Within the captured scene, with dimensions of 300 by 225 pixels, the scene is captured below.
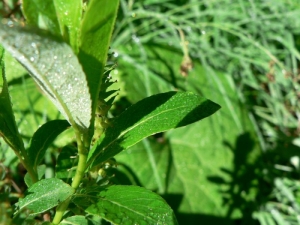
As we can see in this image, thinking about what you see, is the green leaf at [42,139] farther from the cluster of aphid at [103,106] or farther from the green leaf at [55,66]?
A: the green leaf at [55,66]

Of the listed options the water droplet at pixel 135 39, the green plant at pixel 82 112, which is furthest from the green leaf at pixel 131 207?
the water droplet at pixel 135 39

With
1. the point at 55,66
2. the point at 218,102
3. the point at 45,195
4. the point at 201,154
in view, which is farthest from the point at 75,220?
the point at 218,102

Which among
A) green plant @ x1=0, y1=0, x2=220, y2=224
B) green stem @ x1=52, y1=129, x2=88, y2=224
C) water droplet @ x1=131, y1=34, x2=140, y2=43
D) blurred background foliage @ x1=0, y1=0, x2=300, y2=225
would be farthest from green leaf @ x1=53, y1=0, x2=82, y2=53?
water droplet @ x1=131, y1=34, x2=140, y2=43

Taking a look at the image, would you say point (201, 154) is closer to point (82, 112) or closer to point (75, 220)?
point (75, 220)

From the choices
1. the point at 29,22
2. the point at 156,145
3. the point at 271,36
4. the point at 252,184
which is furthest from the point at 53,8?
the point at 271,36

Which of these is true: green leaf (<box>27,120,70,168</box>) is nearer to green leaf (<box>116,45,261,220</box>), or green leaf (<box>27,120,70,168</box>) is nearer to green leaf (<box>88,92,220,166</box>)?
green leaf (<box>88,92,220,166</box>)
